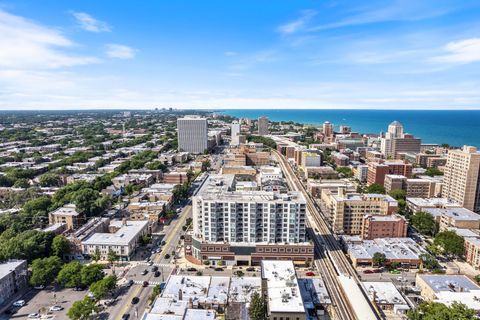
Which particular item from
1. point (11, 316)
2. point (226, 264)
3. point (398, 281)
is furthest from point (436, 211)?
point (11, 316)

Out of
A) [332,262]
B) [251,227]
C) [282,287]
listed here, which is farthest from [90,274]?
[332,262]

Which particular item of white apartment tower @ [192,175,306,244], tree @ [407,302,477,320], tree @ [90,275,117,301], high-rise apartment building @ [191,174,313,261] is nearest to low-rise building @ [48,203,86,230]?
tree @ [90,275,117,301]

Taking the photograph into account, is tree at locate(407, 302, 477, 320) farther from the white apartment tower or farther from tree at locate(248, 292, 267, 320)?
the white apartment tower

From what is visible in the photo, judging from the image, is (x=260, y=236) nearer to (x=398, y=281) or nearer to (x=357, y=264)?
(x=357, y=264)

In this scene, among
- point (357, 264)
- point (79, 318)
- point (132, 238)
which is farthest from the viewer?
point (132, 238)

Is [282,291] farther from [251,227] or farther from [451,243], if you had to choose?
[451,243]

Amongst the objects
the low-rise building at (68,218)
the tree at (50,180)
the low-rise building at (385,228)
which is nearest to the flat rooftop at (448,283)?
the low-rise building at (385,228)
